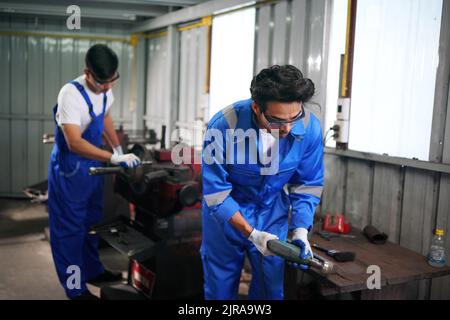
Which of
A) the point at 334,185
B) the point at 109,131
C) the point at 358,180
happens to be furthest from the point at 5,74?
the point at 358,180

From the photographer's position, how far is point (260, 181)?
6.48 feet

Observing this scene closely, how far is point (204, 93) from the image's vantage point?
4285mm

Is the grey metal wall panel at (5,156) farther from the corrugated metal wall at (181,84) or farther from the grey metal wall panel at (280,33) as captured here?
the grey metal wall panel at (280,33)

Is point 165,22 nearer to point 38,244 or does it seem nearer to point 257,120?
point 38,244

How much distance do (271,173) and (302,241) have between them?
0.99ft

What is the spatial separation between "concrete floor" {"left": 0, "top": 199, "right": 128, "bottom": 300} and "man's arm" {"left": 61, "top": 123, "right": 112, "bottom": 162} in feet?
3.25

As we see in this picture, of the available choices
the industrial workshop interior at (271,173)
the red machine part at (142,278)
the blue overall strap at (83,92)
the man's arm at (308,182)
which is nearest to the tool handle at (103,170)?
the industrial workshop interior at (271,173)

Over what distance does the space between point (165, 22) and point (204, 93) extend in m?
1.04

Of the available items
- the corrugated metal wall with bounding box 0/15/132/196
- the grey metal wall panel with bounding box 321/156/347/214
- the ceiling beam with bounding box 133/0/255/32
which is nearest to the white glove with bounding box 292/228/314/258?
the grey metal wall panel with bounding box 321/156/347/214

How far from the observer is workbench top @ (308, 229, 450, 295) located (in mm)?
1909

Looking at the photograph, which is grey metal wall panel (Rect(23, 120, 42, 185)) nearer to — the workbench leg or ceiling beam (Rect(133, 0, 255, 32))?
ceiling beam (Rect(133, 0, 255, 32))

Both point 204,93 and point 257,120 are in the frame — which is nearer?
point 257,120
